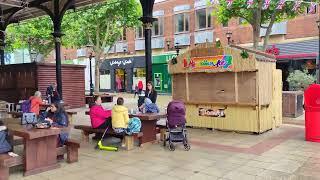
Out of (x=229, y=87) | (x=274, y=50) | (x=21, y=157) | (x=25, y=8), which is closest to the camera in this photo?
(x=21, y=157)

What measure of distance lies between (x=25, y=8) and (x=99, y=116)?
10.8 m

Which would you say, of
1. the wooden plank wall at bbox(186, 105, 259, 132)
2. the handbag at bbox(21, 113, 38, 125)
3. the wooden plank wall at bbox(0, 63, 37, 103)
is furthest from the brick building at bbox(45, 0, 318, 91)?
the handbag at bbox(21, 113, 38, 125)

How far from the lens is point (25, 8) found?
17203mm

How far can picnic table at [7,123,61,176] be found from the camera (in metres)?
6.31

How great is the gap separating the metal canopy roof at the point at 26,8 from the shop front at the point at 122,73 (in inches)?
610

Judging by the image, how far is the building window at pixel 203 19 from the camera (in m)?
29.9

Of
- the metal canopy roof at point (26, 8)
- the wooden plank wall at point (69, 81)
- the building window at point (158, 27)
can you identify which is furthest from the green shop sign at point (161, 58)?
the metal canopy roof at point (26, 8)

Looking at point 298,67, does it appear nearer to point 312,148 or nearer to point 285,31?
point 285,31

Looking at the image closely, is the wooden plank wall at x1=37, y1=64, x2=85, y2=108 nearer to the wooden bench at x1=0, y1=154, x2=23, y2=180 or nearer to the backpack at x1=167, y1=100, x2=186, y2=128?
the backpack at x1=167, y1=100, x2=186, y2=128

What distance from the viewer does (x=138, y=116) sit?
855cm

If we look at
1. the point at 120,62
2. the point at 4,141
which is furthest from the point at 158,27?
the point at 4,141

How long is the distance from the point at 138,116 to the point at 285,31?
19184 millimetres

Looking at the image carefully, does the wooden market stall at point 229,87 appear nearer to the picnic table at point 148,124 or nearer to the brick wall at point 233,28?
the picnic table at point 148,124

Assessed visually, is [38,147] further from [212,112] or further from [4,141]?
[212,112]
